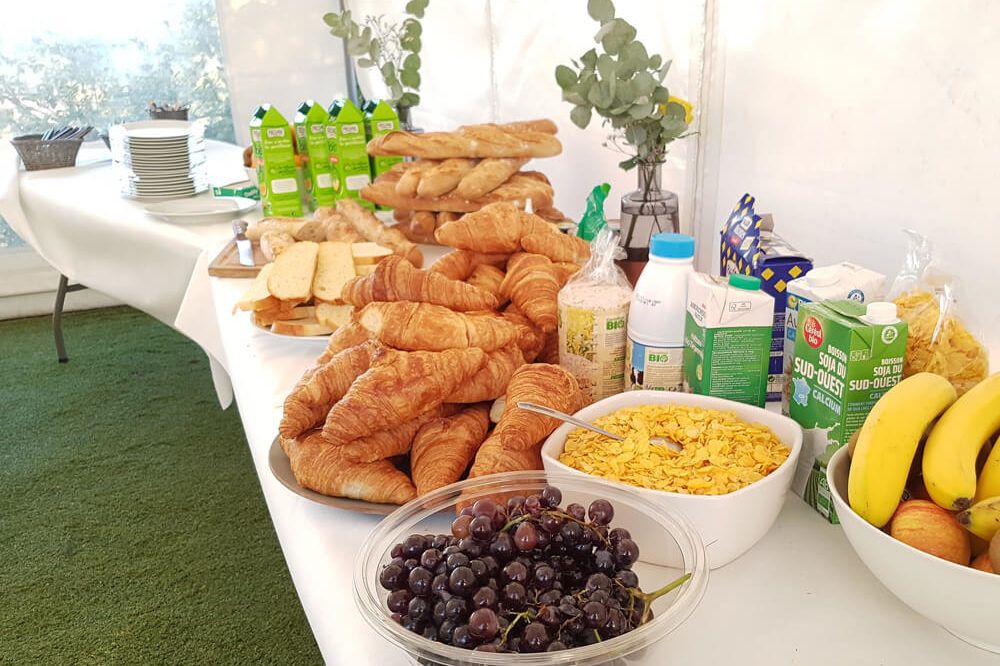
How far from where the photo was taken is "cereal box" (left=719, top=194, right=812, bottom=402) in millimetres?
867

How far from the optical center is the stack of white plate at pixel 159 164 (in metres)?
2.37

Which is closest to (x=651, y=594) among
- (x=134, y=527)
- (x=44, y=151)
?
(x=134, y=527)

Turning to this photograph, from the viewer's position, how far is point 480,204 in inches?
68.1

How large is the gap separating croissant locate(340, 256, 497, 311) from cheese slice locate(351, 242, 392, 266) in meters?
0.52

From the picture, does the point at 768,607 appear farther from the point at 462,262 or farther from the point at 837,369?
the point at 462,262

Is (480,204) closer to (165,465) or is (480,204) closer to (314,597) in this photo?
(314,597)

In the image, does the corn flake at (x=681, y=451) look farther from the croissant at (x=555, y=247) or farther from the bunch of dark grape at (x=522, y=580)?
the croissant at (x=555, y=247)

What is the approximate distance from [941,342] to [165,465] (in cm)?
235

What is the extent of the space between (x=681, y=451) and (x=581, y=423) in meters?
0.10

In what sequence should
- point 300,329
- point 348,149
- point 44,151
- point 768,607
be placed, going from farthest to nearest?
point 44,151
point 348,149
point 300,329
point 768,607

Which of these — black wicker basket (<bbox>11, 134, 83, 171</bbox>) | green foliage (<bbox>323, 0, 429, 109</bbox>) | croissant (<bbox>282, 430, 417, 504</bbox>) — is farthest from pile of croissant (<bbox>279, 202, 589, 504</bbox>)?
black wicker basket (<bbox>11, 134, 83, 171</bbox>)

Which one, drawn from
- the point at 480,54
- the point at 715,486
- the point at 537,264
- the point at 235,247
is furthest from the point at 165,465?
the point at 715,486

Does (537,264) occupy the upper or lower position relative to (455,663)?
upper

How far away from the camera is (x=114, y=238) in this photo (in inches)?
87.8
